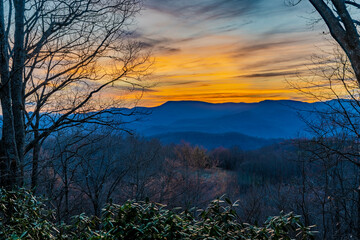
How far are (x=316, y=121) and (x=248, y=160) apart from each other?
2625 inches

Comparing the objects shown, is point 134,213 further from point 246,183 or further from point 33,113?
point 246,183

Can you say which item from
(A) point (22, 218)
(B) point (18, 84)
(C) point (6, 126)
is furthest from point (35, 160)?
(A) point (22, 218)

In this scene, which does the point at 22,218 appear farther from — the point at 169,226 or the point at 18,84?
the point at 18,84

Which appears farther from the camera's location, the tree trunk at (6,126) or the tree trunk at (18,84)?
the tree trunk at (18,84)

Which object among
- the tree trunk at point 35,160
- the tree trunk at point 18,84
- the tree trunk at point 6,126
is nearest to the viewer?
the tree trunk at point 6,126

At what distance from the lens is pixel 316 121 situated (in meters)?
12.0

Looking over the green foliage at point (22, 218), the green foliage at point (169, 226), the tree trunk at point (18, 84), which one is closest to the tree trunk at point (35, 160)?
the tree trunk at point (18, 84)

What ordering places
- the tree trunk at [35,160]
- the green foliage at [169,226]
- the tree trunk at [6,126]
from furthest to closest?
1. the tree trunk at [35,160]
2. the tree trunk at [6,126]
3. the green foliage at [169,226]

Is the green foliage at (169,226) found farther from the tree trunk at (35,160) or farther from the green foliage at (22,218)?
the tree trunk at (35,160)

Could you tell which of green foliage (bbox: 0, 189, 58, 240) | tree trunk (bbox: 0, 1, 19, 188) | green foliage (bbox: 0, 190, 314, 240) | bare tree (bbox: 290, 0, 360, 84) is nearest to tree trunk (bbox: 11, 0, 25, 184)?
tree trunk (bbox: 0, 1, 19, 188)

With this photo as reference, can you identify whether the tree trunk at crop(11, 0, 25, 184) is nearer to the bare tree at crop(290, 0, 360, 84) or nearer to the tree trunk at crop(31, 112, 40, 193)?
the tree trunk at crop(31, 112, 40, 193)

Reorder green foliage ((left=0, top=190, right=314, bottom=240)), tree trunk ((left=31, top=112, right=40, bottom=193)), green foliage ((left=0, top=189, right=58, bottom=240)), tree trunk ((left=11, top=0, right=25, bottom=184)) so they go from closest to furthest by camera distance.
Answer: green foliage ((left=0, top=190, right=314, bottom=240))
green foliage ((left=0, top=189, right=58, bottom=240))
tree trunk ((left=11, top=0, right=25, bottom=184))
tree trunk ((left=31, top=112, right=40, bottom=193))

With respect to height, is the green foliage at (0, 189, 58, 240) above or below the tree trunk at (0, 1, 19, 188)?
below

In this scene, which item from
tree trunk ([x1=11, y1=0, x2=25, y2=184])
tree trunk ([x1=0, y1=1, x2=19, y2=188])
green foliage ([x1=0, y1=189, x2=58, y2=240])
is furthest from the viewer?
tree trunk ([x1=11, y1=0, x2=25, y2=184])
